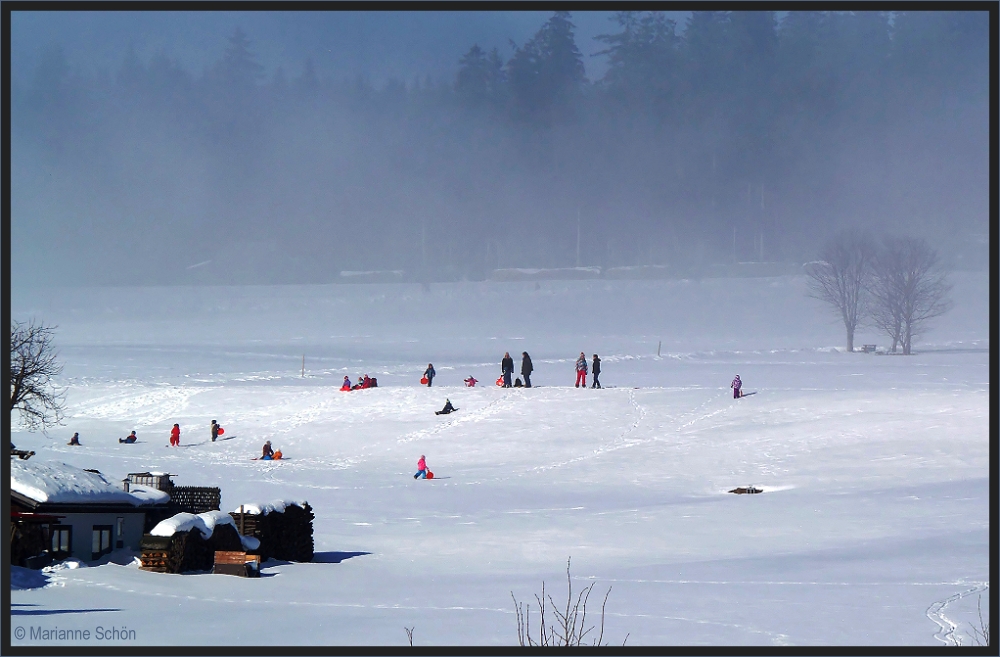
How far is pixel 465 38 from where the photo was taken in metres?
153

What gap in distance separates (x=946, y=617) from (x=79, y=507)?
11109 mm

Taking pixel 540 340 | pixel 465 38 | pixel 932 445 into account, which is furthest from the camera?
pixel 465 38

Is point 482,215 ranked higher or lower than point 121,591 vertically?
higher

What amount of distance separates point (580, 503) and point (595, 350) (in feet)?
126

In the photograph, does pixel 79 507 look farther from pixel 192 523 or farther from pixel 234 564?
pixel 234 564

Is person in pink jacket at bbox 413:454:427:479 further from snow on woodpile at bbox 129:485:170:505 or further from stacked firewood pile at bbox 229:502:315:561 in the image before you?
snow on woodpile at bbox 129:485:170:505

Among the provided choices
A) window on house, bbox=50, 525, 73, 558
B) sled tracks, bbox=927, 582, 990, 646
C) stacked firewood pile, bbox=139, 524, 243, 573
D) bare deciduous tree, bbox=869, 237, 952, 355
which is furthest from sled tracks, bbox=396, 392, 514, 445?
bare deciduous tree, bbox=869, 237, 952, 355

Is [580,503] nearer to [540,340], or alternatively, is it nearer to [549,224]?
[540,340]

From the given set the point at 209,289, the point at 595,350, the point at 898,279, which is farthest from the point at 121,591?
the point at 209,289

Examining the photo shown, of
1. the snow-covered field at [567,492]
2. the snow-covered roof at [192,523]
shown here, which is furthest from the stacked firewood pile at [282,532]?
the snow-covered roof at [192,523]

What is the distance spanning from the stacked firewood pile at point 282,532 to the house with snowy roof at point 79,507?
1.48 meters

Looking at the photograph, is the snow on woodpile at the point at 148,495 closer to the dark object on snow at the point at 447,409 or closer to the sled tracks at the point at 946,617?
the sled tracks at the point at 946,617

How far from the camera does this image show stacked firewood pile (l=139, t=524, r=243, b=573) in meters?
13.8

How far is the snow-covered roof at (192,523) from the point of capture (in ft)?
45.9
